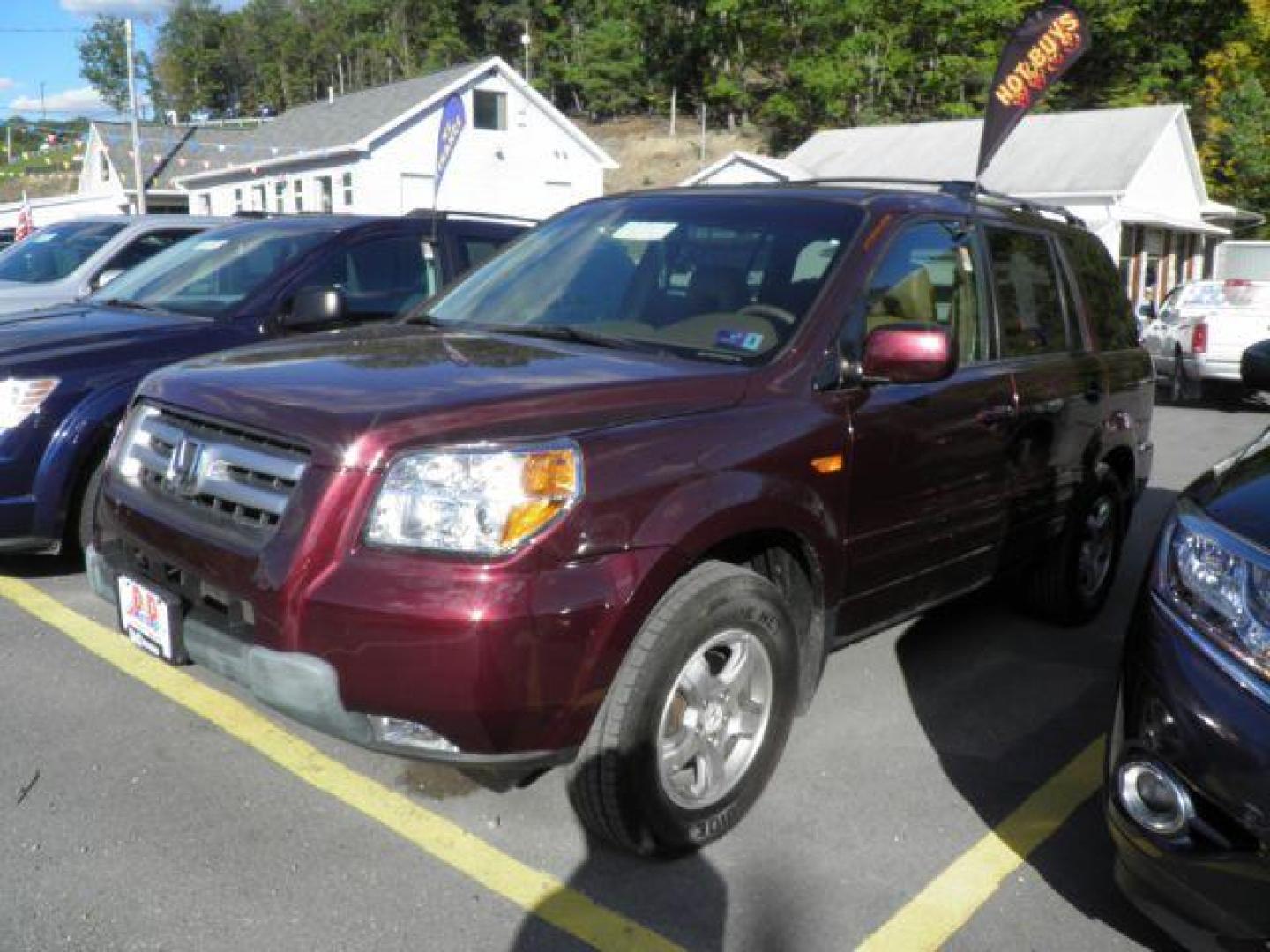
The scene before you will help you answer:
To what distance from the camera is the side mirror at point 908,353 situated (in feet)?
10.7

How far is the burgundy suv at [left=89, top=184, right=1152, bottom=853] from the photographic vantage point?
2607mm

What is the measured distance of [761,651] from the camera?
318cm

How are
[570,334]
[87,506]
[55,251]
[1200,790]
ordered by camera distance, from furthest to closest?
[55,251], [87,506], [570,334], [1200,790]

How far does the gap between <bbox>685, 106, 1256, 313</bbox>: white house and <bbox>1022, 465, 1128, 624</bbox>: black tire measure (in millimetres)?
20279

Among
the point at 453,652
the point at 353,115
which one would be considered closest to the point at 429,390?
the point at 453,652

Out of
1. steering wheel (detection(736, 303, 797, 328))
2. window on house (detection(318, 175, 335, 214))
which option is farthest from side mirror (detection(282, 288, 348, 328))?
window on house (detection(318, 175, 335, 214))

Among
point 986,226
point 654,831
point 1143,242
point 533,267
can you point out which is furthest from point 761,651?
point 1143,242

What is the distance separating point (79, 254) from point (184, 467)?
6841 millimetres

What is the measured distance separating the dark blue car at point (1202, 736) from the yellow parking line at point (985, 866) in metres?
0.48

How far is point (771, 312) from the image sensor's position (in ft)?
11.5

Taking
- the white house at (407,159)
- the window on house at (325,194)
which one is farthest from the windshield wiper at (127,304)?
the window on house at (325,194)

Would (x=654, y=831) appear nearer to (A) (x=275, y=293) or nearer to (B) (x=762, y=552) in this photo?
(B) (x=762, y=552)

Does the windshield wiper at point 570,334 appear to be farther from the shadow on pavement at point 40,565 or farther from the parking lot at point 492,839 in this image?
the shadow on pavement at point 40,565

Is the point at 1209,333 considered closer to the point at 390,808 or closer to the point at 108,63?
the point at 390,808
